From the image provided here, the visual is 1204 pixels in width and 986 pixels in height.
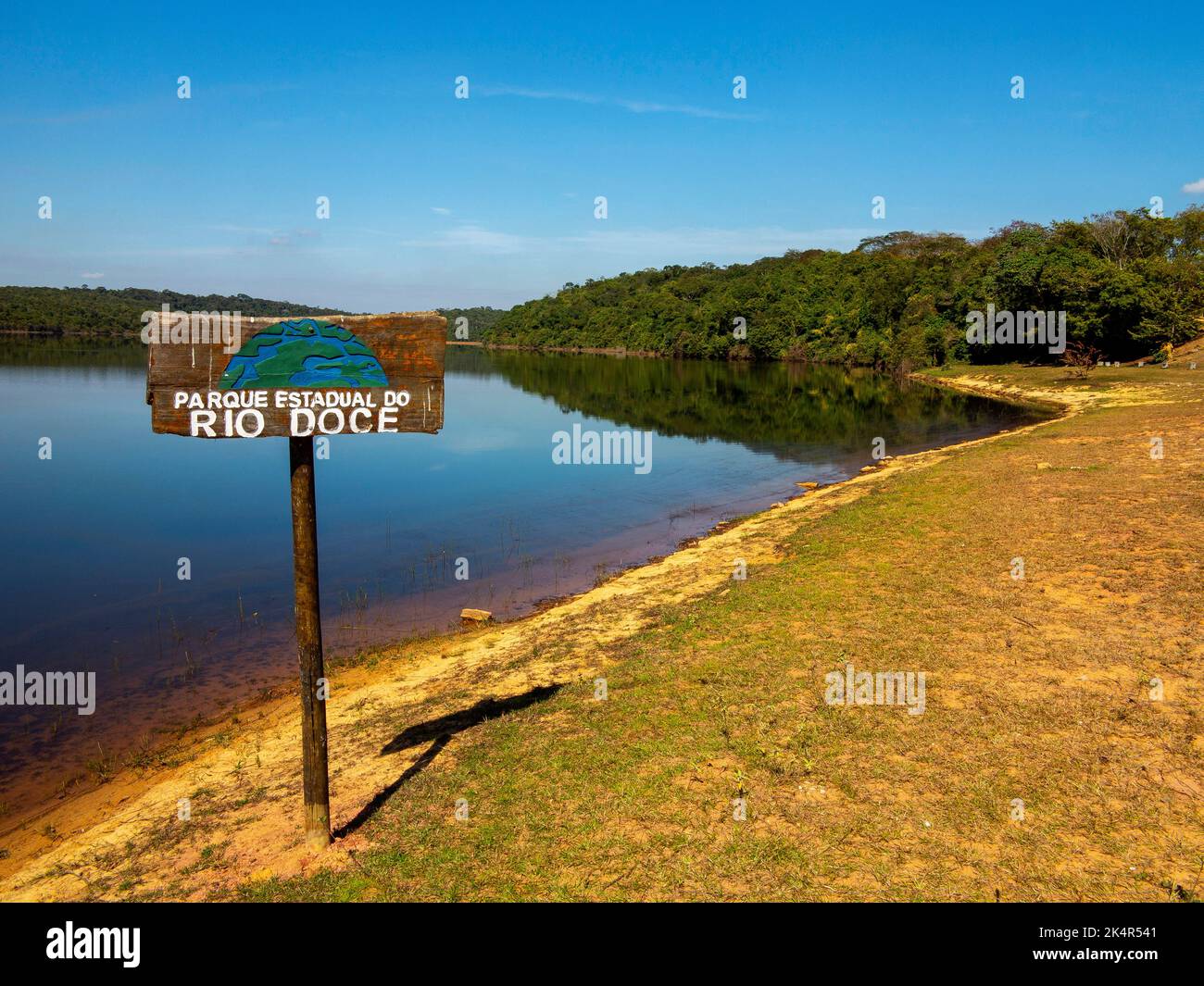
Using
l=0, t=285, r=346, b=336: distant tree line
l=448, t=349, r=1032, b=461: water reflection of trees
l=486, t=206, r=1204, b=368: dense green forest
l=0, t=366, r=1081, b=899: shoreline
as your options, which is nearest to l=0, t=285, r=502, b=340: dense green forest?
l=0, t=285, r=346, b=336: distant tree line

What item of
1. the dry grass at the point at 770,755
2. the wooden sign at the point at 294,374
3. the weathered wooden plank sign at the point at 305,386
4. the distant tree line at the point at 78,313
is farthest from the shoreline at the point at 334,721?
the distant tree line at the point at 78,313

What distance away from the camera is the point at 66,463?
2977 cm

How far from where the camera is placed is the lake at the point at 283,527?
1252 cm

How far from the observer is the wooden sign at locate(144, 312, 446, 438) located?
5652 mm

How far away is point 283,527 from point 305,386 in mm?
17653

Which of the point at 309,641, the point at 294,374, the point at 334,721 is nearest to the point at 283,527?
the point at 334,721

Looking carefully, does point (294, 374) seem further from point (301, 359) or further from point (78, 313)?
point (78, 313)

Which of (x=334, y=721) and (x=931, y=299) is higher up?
(x=931, y=299)

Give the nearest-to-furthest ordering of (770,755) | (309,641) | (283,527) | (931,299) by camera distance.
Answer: (309,641), (770,755), (283,527), (931,299)

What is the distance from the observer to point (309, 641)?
6.09m

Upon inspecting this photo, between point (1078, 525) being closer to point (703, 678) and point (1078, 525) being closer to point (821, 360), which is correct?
point (703, 678)

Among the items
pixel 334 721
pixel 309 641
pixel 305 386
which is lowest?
pixel 334 721

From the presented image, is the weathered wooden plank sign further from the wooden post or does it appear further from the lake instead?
the lake

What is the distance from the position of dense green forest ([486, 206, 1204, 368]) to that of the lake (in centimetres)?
1487
